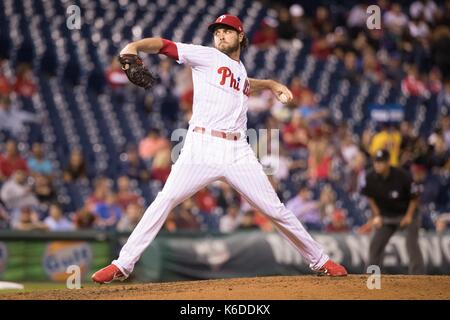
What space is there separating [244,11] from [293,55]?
5.60 feet

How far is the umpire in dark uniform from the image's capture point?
8.73 m

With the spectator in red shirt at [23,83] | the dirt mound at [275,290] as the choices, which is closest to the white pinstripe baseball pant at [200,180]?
the dirt mound at [275,290]

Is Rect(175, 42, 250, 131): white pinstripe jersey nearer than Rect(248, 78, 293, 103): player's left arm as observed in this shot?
Yes

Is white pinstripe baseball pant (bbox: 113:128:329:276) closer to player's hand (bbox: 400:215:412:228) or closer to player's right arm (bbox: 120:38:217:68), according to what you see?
player's right arm (bbox: 120:38:217:68)

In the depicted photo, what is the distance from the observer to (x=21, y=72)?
42.1ft

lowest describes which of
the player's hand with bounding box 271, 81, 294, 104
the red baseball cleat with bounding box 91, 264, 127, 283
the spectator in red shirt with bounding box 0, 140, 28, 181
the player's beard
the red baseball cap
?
the red baseball cleat with bounding box 91, 264, 127, 283

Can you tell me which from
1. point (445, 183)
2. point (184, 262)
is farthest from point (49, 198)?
point (445, 183)

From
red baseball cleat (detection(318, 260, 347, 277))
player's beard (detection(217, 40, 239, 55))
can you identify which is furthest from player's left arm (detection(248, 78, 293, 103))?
red baseball cleat (detection(318, 260, 347, 277))

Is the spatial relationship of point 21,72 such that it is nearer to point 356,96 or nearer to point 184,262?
point 184,262

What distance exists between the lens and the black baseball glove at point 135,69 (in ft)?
18.2

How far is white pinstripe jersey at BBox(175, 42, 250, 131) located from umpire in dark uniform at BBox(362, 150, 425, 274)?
3.16 metres

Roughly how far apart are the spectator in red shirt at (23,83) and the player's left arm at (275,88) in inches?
277
